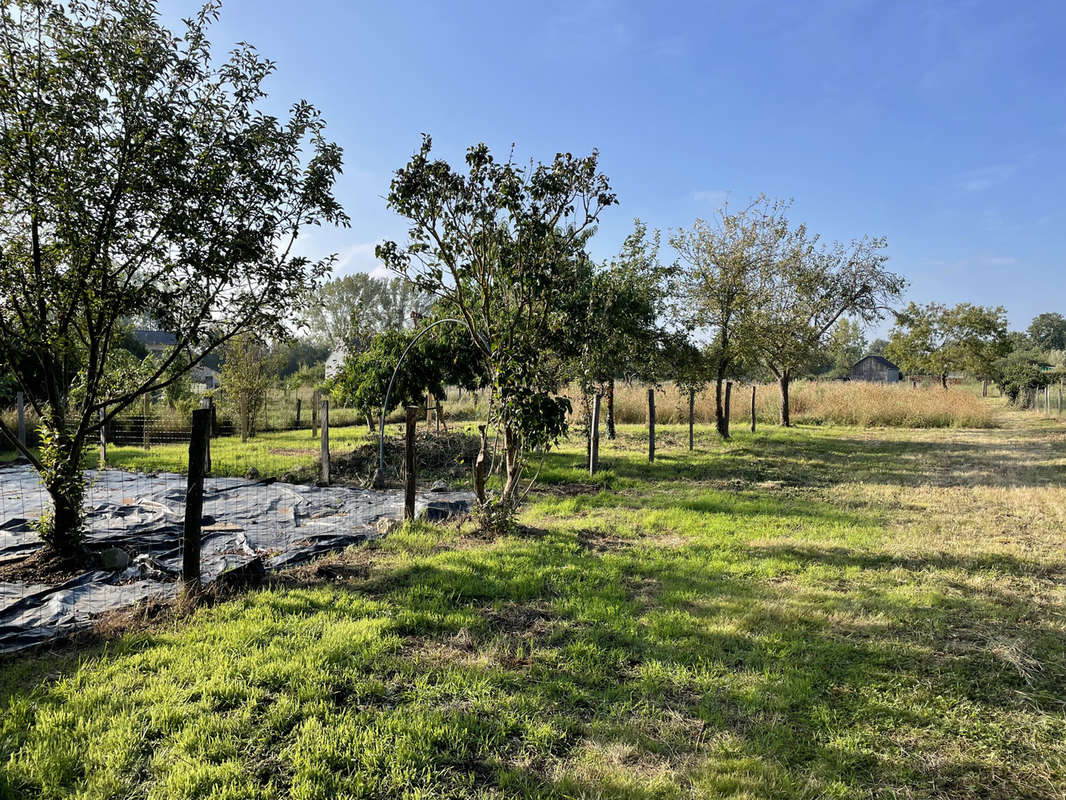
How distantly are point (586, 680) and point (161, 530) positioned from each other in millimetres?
5487

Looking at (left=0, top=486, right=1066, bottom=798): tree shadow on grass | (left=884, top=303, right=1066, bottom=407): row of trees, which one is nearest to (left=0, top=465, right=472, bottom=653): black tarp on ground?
(left=0, top=486, right=1066, bottom=798): tree shadow on grass

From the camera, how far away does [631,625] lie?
159 inches

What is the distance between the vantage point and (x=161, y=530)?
6367 mm

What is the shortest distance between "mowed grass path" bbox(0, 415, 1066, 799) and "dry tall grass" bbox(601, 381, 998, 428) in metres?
14.4

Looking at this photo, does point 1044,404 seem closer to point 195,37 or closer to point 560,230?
point 560,230

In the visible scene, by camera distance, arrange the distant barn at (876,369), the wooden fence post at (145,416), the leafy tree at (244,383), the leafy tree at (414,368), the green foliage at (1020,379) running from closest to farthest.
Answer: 1. the leafy tree at (414,368)
2. the wooden fence post at (145,416)
3. the leafy tree at (244,383)
4. the green foliage at (1020,379)
5. the distant barn at (876,369)

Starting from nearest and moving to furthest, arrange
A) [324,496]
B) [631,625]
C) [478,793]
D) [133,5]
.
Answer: [478,793]
[631,625]
[133,5]
[324,496]

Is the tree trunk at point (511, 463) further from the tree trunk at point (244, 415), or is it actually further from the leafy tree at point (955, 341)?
the leafy tree at point (955, 341)

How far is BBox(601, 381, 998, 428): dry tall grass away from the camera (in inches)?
820

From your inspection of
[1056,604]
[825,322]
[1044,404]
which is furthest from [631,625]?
[1044,404]

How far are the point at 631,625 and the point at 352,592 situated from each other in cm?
233

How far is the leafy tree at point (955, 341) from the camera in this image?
32.3 meters

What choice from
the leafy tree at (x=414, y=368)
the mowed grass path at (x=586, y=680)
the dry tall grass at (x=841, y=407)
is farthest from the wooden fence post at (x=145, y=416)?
the dry tall grass at (x=841, y=407)

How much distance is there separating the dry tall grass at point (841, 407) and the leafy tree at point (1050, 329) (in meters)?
76.4
